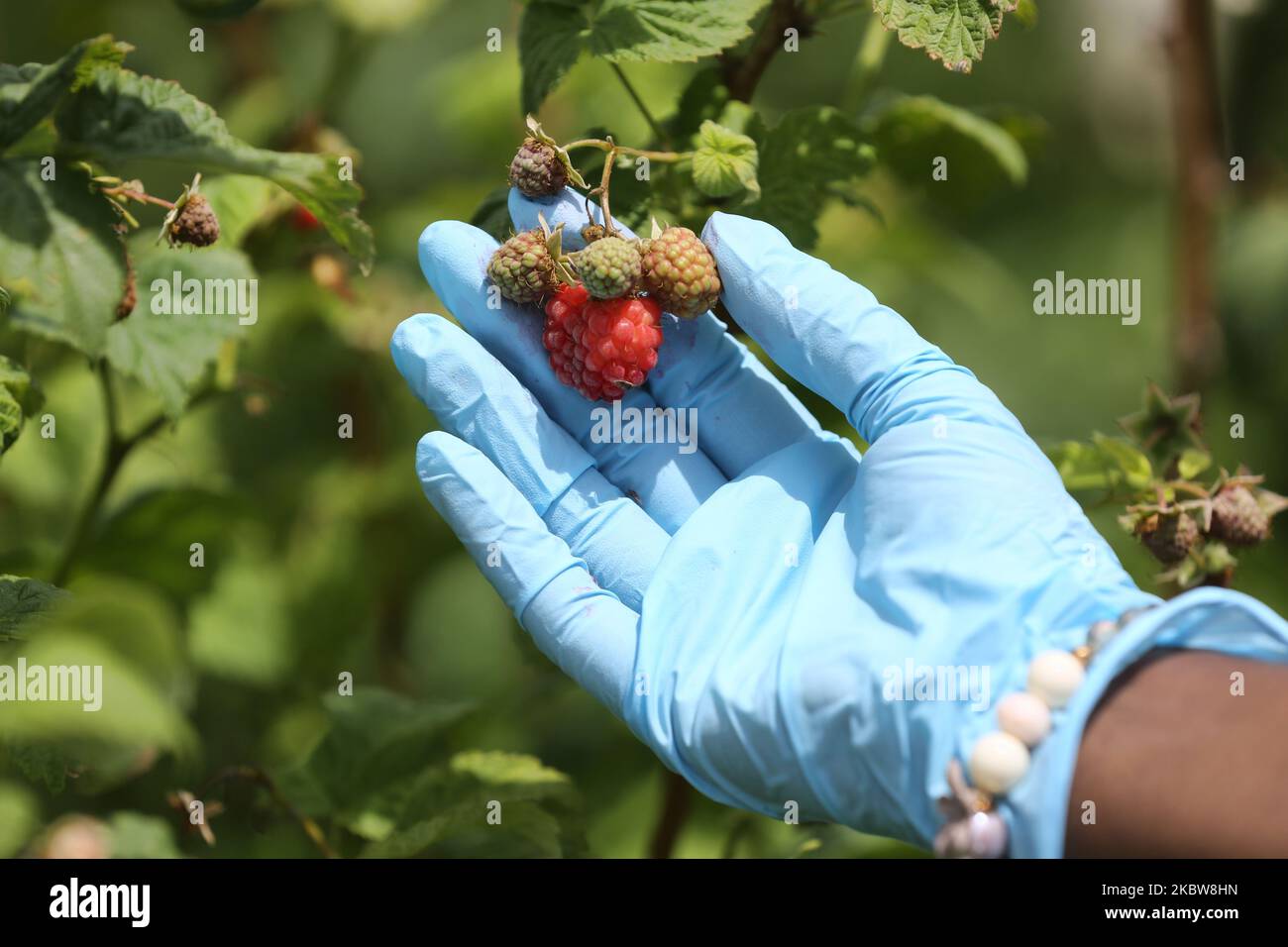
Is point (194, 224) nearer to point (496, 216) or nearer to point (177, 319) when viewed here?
point (177, 319)

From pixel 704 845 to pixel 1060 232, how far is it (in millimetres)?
2375

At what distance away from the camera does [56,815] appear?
1.50 m

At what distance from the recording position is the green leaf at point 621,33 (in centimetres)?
104

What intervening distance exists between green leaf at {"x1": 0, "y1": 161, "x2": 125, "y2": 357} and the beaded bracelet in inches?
30.7

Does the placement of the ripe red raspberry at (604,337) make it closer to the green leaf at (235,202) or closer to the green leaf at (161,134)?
the green leaf at (161,134)

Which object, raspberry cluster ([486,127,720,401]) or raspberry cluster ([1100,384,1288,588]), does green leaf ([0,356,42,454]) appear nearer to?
raspberry cluster ([486,127,720,401])

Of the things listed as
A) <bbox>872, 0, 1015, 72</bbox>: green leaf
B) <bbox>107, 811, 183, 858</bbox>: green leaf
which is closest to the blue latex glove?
<bbox>872, 0, 1015, 72</bbox>: green leaf

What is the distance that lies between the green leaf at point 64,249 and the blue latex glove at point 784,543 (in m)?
0.29

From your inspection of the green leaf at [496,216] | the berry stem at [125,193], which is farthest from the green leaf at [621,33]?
the berry stem at [125,193]

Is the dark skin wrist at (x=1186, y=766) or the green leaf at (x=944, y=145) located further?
the green leaf at (x=944, y=145)

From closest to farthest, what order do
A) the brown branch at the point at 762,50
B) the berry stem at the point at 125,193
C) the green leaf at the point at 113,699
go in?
the green leaf at the point at 113,699 < the berry stem at the point at 125,193 < the brown branch at the point at 762,50

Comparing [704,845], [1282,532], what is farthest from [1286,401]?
[704,845]

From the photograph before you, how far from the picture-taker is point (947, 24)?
3.35ft

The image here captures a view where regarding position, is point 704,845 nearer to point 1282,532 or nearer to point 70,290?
point 70,290
